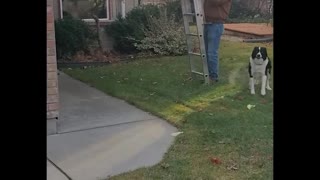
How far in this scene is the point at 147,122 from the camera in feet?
17.4

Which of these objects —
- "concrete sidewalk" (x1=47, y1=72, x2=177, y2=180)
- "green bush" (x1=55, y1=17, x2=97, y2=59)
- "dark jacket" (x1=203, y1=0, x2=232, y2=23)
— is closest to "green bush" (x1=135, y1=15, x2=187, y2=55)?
"green bush" (x1=55, y1=17, x2=97, y2=59)

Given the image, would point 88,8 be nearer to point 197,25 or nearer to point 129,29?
point 129,29

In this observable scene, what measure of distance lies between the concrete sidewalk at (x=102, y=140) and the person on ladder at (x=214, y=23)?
1738 mm

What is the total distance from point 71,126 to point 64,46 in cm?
577

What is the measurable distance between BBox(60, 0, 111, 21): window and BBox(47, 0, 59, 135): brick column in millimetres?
7670

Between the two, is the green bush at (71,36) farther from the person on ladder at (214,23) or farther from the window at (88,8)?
the person on ladder at (214,23)

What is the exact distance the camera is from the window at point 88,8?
40.2ft

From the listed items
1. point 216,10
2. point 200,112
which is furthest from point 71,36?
point 200,112

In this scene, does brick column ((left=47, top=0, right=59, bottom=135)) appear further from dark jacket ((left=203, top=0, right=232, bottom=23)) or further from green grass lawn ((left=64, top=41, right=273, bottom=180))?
dark jacket ((left=203, top=0, right=232, bottom=23))

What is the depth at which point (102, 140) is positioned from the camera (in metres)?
4.61

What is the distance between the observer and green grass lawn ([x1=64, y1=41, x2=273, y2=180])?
3707 mm

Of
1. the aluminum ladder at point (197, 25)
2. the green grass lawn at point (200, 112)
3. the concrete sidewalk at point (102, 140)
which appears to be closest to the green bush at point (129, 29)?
the green grass lawn at point (200, 112)
